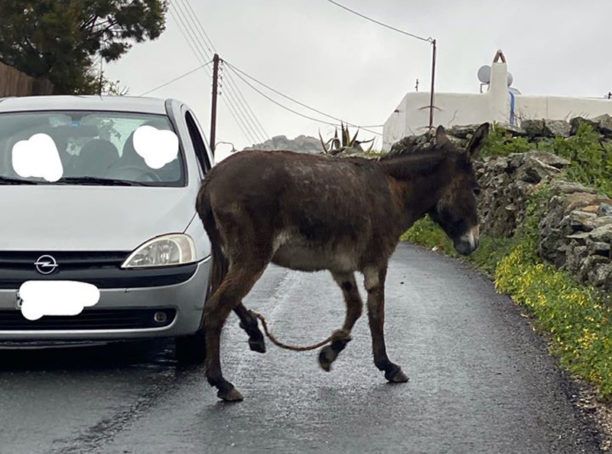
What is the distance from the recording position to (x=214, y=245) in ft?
23.3

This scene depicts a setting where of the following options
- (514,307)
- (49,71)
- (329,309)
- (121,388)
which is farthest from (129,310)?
(49,71)

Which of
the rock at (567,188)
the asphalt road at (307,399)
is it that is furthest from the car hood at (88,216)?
the rock at (567,188)

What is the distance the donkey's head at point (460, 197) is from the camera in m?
8.05

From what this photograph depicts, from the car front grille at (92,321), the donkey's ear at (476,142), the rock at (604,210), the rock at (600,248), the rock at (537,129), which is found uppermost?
the donkey's ear at (476,142)

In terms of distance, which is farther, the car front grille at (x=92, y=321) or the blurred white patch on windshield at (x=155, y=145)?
the blurred white patch on windshield at (x=155, y=145)

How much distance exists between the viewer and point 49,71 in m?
31.7

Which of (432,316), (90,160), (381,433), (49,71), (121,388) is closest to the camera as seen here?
(381,433)

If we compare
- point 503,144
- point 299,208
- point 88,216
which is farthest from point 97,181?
point 503,144

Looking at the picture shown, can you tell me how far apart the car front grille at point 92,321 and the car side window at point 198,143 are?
1.66 metres

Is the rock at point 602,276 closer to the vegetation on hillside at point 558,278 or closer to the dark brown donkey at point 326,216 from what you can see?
the vegetation on hillside at point 558,278

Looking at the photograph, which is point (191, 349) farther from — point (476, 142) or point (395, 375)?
point (476, 142)

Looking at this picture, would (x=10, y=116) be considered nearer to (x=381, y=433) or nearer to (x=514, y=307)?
(x=381, y=433)

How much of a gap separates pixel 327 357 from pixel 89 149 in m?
2.32

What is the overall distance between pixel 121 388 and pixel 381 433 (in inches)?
68.4
